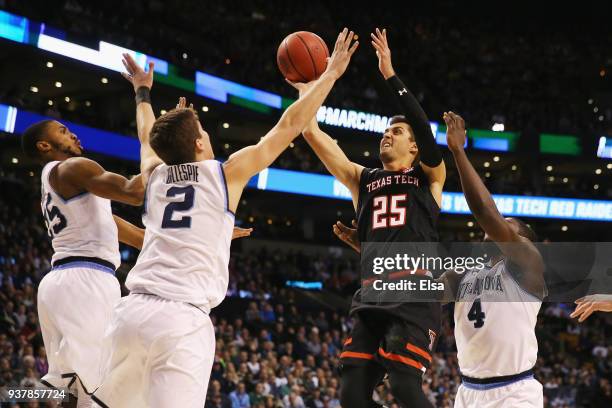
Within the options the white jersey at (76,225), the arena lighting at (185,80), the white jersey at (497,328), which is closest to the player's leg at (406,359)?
the white jersey at (497,328)

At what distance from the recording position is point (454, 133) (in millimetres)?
4543

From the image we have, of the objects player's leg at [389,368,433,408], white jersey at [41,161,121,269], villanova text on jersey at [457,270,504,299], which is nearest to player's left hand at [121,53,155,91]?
white jersey at [41,161,121,269]

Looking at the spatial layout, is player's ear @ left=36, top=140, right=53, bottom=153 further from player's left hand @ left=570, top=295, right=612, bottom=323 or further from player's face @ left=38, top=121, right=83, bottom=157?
player's left hand @ left=570, top=295, right=612, bottom=323

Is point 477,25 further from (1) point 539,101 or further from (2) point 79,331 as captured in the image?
(2) point 79,331

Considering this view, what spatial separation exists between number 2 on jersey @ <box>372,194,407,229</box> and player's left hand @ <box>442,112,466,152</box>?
98cm

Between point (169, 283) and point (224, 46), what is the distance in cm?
2767

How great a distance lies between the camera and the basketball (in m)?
5.81

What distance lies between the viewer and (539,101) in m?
36.3

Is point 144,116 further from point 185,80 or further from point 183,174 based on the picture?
point 185,80

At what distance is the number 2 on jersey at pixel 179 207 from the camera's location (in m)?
4.15

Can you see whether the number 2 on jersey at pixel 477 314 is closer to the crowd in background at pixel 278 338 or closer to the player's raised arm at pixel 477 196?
the player's raised arm at pixel 477 196

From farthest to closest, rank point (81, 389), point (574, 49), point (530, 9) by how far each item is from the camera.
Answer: point (530, 9) → point (574, 49) → point (81, 389)

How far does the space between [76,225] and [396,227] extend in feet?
7.09

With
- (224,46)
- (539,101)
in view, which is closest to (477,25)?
(539,101)
